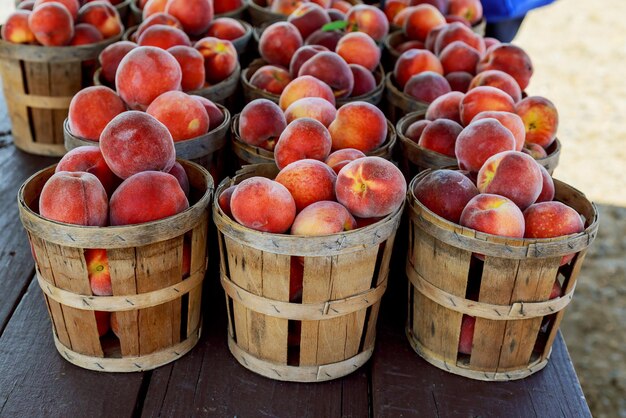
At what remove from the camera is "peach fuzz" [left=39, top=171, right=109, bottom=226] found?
152 centimetres

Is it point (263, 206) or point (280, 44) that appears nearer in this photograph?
point (263, 206)

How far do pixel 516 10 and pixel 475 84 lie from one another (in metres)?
1.36

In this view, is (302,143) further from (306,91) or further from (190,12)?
(190,12)

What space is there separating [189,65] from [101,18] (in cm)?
81

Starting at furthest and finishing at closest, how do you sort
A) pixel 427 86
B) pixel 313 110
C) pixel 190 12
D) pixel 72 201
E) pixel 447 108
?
pixel 190 12, pixel 427 86, pixel 447 108, pixel 313 110, pixel 72 201

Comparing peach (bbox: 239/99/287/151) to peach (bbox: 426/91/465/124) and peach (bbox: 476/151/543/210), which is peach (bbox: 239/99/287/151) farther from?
peach (bbox: 476/151/543/210)

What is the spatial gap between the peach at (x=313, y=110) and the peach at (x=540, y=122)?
2.03 ft

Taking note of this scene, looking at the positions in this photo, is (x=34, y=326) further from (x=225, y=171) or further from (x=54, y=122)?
(x=54, y=122)

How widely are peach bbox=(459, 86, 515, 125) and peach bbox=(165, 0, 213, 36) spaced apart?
3.99 ft

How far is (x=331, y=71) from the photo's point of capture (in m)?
2.36

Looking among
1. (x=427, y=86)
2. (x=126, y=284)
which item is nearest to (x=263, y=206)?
(x=126, y=284)

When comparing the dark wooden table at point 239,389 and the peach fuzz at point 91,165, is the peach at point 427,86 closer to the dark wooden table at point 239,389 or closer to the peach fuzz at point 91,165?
the dark wooden table at point 239,389

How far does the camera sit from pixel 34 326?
1.81 metres

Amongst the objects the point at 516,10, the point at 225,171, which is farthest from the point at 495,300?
the point at 516,10
